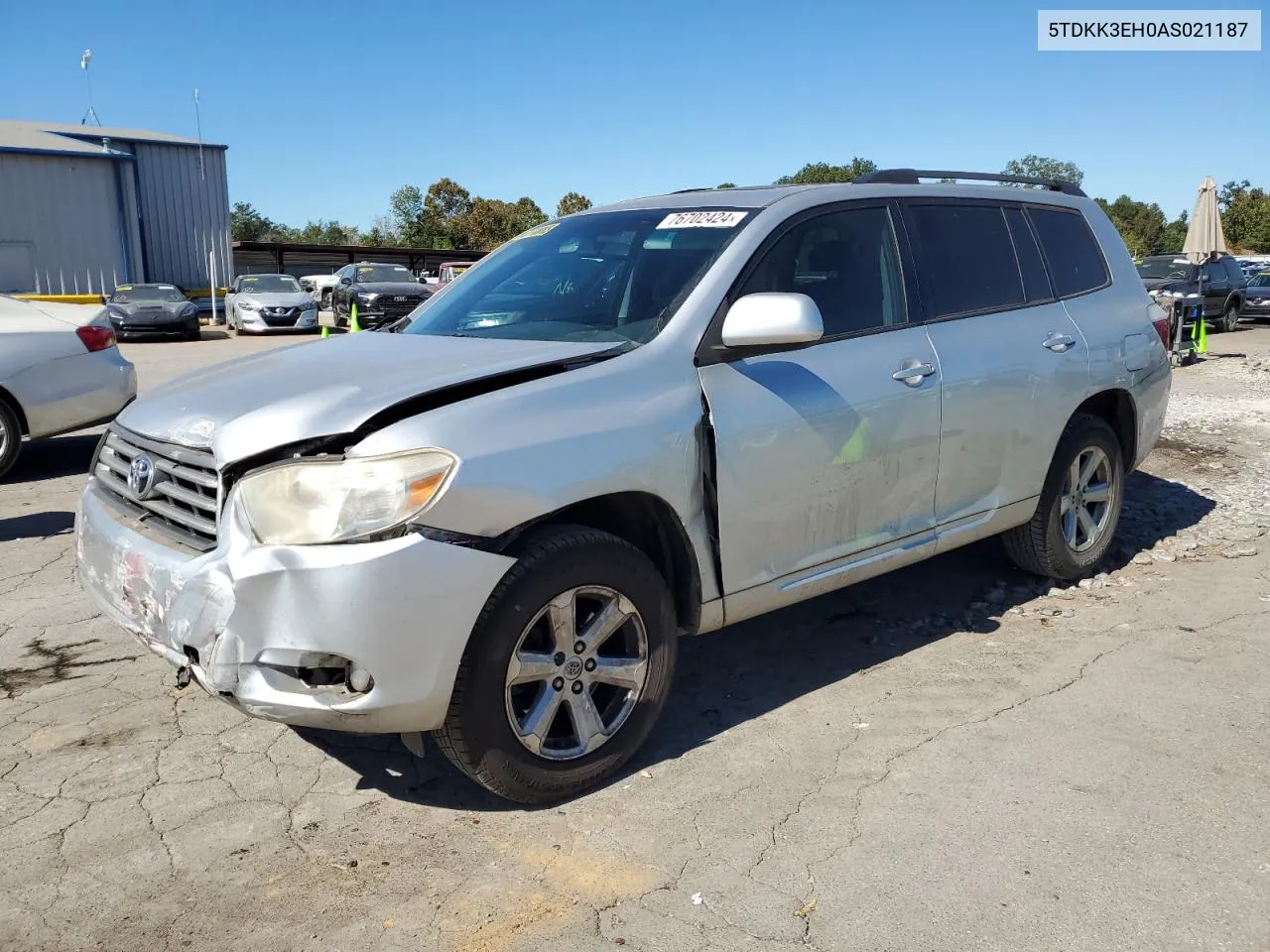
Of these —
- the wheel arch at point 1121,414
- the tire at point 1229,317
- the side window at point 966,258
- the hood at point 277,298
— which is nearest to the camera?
the side window at point 966,258

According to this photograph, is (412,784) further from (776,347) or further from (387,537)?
(776,347)

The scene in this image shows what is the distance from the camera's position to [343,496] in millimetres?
2809

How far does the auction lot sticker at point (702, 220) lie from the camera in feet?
12.8

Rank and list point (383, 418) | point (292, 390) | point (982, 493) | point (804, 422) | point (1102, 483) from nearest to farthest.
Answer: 1. point (383, 418)
2. point (292, 390)
3. point (804, 422)
4. point (982, 493)
5. point (1102, 483)

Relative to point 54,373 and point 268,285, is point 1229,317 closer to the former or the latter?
point 268,285

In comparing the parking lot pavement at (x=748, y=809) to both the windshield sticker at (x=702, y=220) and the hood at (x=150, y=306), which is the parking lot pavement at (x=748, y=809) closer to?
the windshield sticker at (x=702, y=220)

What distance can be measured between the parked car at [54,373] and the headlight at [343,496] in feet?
19.9

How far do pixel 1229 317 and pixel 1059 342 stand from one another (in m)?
23.4

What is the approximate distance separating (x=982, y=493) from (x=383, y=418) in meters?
2.67

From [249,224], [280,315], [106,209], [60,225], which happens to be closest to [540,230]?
[280,315]

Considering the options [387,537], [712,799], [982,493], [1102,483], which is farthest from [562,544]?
[1102,483]

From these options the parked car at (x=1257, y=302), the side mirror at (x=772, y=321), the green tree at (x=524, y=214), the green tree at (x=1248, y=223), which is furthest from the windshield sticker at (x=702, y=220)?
the green tree at (x=1248, y=223)

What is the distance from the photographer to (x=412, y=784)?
11.1 feet

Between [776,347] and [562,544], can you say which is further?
[776,347]
